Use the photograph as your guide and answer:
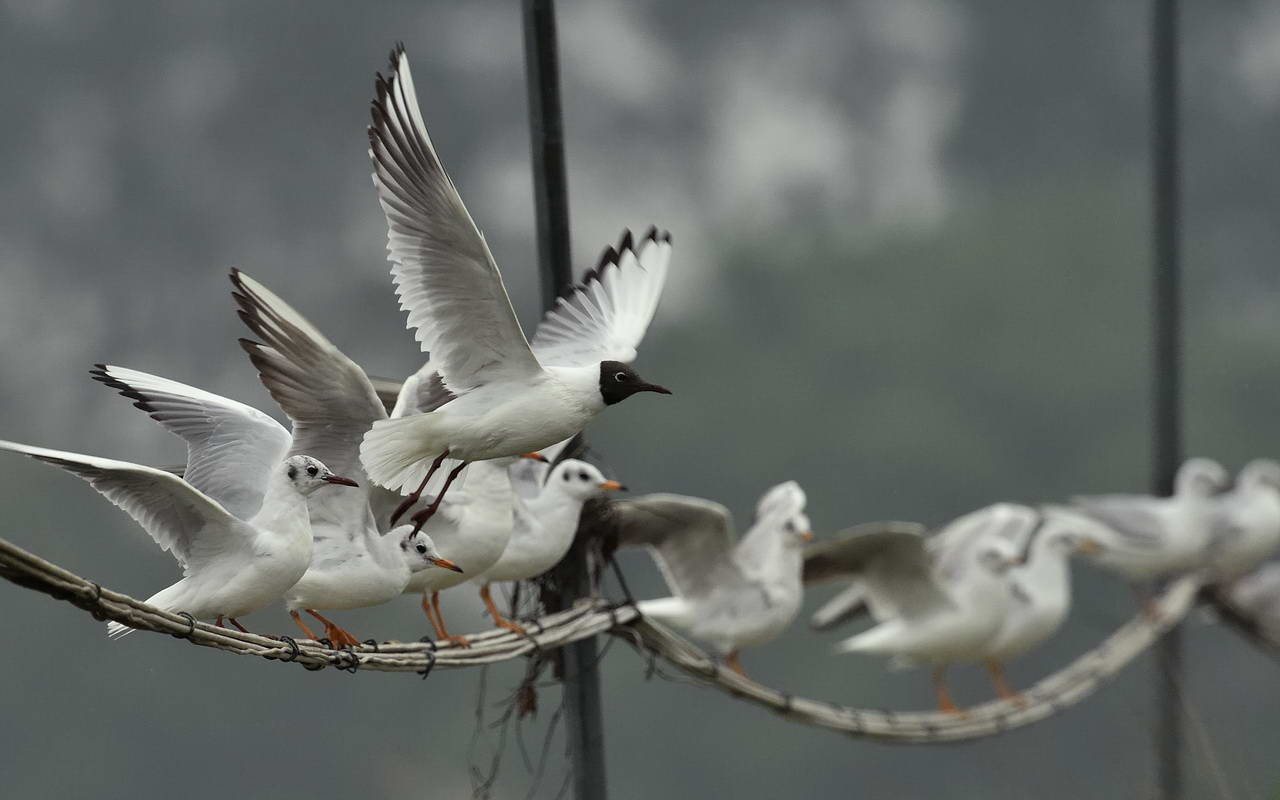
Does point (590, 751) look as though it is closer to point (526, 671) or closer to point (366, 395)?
point (526, 671)

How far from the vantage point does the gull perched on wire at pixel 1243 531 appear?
3.91 m

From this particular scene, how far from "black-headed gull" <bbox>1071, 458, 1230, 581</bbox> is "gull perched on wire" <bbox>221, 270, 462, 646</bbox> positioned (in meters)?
2.27

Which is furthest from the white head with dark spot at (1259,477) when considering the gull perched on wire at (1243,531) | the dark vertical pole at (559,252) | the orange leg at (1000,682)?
the dark vertical pole at (559,252)

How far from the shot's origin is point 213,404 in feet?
5.79

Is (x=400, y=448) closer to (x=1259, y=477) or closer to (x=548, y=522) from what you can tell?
(x=548, y=522)

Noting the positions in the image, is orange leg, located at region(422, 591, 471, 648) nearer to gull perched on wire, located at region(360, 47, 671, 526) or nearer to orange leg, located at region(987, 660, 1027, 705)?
gull perched on wire, located at region(360, 47, 671, 526)

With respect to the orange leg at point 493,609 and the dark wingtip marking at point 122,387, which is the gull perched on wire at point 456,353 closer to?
the dark wingtip marking at point 122,387

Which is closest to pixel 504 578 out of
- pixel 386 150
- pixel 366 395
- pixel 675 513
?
pixel 675 513

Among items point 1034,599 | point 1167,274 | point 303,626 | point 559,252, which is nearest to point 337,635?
Answer: point 303,626

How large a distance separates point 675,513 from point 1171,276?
6.09 ft

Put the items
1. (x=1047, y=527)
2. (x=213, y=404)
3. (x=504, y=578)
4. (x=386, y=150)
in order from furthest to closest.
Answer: (x=1047, y=527)
(x=504, y=578)
(x=213, y=404)
(x=386, y=150)

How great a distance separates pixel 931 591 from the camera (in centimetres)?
313

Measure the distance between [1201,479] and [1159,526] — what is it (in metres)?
0.19

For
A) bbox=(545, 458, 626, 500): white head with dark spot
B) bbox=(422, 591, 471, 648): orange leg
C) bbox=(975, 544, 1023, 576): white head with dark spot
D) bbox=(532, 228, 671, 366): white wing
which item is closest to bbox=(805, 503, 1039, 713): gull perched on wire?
bbox=(975, 544, 1023, 576): white head with dark spot
